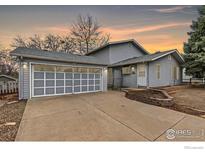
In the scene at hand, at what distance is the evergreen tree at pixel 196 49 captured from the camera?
33.8 ft

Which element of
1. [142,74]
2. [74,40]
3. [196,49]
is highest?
[74,40]

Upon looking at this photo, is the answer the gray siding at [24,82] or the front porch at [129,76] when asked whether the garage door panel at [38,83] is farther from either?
the front porch at [129,76]

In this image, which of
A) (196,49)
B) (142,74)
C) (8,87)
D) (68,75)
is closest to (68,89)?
(68,75)

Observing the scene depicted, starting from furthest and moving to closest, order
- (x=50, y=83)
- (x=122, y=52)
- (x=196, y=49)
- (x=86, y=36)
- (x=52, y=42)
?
1. (x=86, y=36)
2. (x=52, y=42)
3. (x=122, y=52)
4. (x=196, y=49)
5. (x=50, y=83)

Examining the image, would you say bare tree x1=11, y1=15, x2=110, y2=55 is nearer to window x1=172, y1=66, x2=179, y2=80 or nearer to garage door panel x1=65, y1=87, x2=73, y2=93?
window x1=172, y1=66, x2=179, y2=80

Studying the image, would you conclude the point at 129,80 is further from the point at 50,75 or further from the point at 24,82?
the point at 24,82

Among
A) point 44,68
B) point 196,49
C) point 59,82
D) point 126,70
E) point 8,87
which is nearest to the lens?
point 44,68

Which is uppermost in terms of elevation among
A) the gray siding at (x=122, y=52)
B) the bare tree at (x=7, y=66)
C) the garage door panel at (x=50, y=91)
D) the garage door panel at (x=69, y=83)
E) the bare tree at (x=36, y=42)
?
the bare tree at (x=36, y=42)

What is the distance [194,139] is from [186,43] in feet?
38.3

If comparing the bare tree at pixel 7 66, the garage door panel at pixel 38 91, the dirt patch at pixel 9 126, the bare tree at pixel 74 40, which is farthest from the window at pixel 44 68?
the bare tree at pixel 7 66

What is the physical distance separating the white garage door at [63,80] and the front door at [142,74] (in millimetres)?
3189

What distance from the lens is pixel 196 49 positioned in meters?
10.7

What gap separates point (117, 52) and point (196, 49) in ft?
21.9
